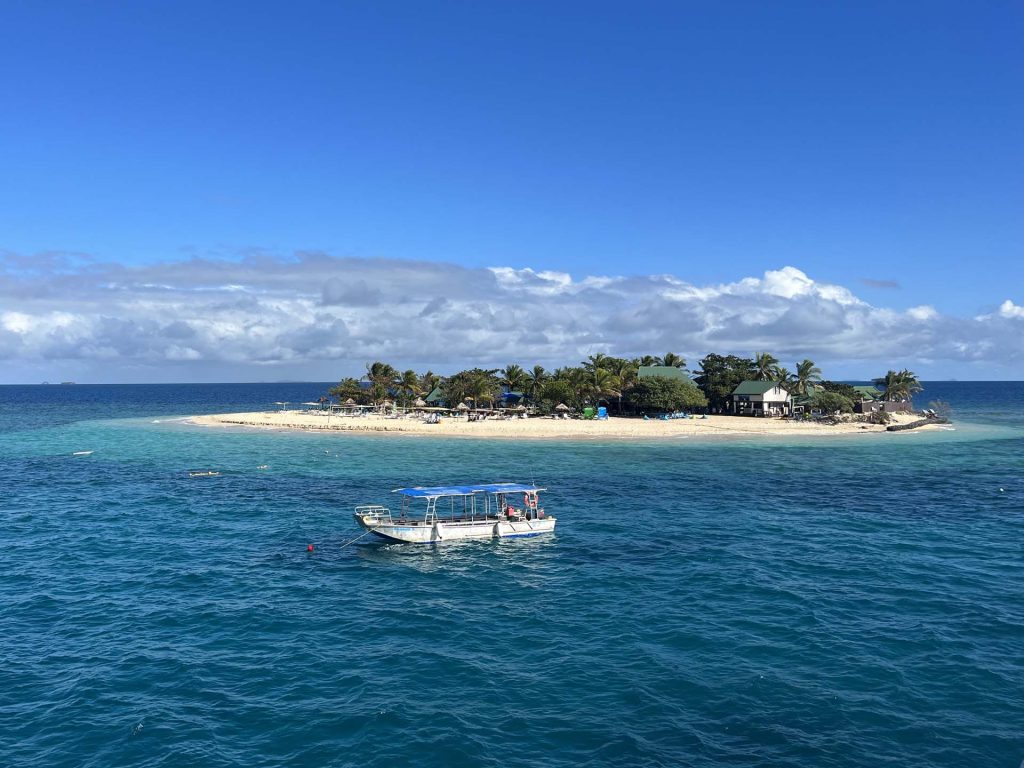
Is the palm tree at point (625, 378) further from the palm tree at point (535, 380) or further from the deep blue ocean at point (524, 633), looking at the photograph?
the deep blue ocean at point (524, 633)

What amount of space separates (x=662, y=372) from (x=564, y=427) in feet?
99.5

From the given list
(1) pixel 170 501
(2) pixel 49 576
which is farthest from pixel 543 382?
(2) pixel 49 576

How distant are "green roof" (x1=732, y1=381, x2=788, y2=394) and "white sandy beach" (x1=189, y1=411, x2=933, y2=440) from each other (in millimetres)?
4839

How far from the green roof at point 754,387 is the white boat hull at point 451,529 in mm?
88401

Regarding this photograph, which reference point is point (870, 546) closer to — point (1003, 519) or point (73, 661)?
point (1003, 519)

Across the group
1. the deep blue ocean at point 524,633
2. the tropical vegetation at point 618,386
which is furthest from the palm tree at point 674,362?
the deep blue ocean at point 524,633

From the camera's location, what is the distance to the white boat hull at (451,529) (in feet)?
125

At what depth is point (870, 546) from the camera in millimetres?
37531

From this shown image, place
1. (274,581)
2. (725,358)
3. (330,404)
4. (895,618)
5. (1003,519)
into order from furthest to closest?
(330,404) → (725,358) → (1003,519) → (274,581) → (895,618)

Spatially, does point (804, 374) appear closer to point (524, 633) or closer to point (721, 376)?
point (721, 376)

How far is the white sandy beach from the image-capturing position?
323ft

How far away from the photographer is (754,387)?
12056cm

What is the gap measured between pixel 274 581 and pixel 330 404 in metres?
112

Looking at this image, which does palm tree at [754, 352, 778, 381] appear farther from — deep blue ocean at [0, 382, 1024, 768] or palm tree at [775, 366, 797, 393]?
deep blue ocean at [0, 382, 1024, 768]
